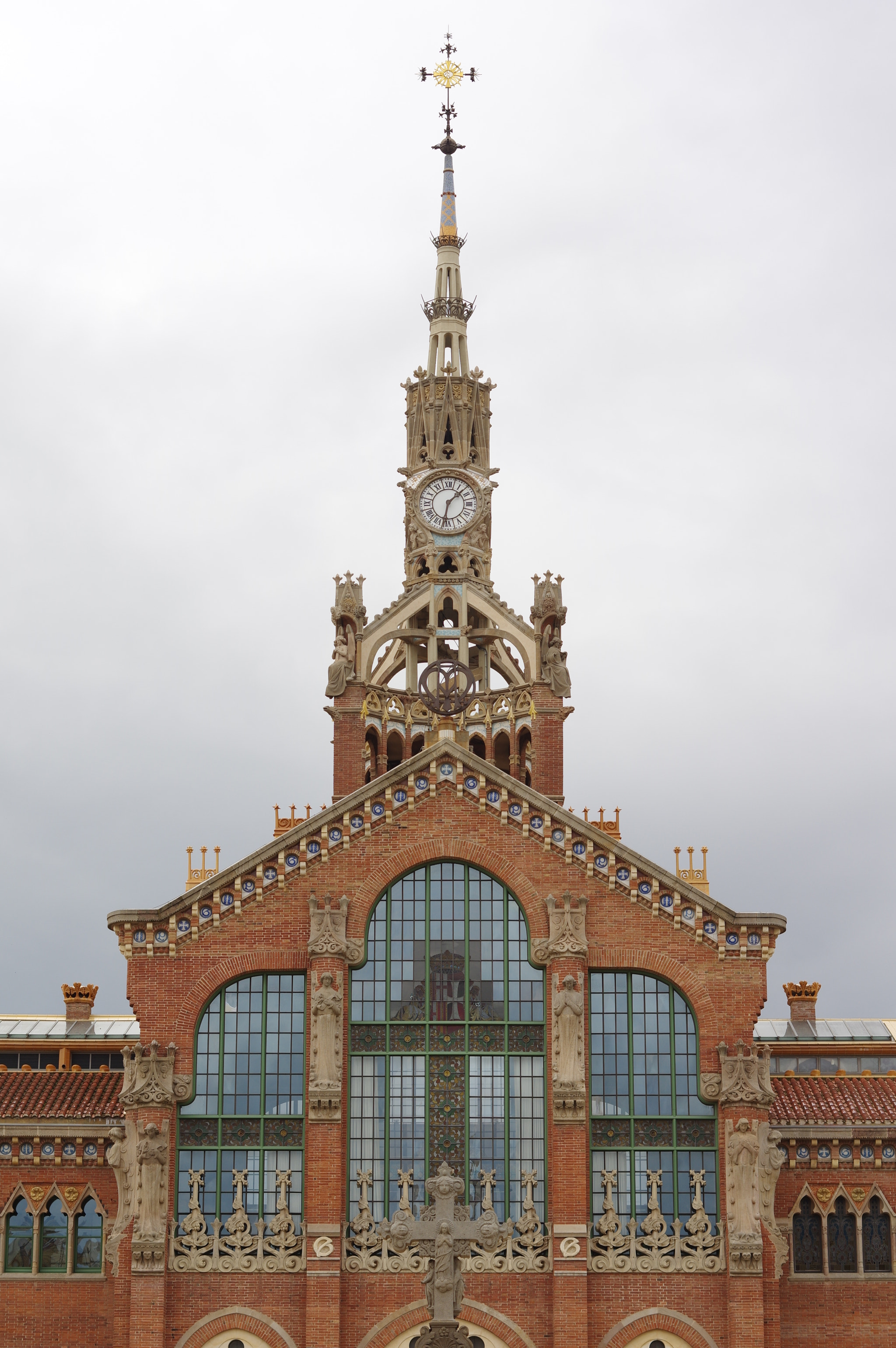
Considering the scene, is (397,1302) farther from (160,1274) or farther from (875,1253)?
(875,1253)

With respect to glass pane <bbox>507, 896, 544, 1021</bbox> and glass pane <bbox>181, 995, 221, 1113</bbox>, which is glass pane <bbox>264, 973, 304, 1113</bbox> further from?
glass pane <bbox>507, 896, 544, 1021</bbox>

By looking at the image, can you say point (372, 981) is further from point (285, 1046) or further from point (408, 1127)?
point (408, 1127)

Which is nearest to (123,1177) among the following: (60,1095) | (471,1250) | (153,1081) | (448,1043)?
(153,1081)

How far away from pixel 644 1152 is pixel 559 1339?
531 centimetres

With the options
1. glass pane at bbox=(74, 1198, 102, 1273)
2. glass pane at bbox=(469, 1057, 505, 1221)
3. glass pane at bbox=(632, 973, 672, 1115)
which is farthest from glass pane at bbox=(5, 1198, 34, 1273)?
glass pane at bbox=(632, 973, 672, 1115)

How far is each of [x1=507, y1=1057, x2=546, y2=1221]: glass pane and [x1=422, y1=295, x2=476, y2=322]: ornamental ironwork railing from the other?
35.8 metres

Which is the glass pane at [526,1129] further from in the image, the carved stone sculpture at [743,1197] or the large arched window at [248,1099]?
the large arched window at [248,1099]

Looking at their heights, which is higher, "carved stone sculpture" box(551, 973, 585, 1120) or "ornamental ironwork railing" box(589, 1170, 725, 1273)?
"carved stone sculpture" box(551, 973, 585, 1120)

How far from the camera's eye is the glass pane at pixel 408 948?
58844mm

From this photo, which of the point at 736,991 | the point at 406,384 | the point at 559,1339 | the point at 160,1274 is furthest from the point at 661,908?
the point at 406,384

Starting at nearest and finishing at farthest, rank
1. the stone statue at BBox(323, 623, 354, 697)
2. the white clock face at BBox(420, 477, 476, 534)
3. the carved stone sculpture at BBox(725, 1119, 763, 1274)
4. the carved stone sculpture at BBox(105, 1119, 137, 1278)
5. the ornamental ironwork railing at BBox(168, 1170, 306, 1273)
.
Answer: the carved stone sculpture at BBox(725, 1119, 763, 1274) < the ornamental ironwork railing at BBox(168, 1170, 306, 1273) < the carved stone sculpture at BBox(105, 1119, 137, 1278) < the stone statue at BBox(323, 623, 354, 697) < the white clock face at BBox(420, 477, 476, 534)

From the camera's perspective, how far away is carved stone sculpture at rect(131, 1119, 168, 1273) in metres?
56.4

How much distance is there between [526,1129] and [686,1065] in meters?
4.59

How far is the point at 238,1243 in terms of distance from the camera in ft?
187
